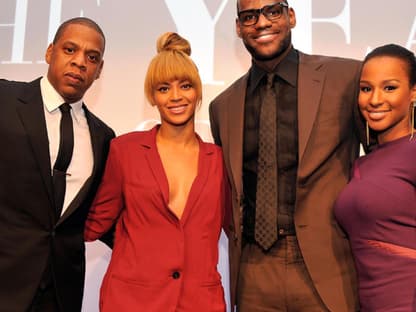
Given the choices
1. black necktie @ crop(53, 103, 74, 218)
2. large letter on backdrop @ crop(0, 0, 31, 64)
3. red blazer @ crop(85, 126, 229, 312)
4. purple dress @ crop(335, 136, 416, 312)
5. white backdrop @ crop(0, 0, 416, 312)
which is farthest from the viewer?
large letter on backdrop @ crop(0, 0, 31, 64)

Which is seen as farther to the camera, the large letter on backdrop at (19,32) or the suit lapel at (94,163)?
the large letter on backdrop at (19,32)

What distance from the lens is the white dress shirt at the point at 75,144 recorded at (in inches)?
78.7

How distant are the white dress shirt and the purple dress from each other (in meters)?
1.10

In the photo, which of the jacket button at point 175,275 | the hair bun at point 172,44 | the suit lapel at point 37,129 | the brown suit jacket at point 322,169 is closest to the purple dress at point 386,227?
the brown suit jacket at point 322,169

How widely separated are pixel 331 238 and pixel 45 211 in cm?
115

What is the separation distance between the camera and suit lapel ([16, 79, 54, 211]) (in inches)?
74.1

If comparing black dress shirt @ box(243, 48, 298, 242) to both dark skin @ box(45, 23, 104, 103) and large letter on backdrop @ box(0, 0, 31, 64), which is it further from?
large letter on backdrop @ box(0, 0, 31, 64)

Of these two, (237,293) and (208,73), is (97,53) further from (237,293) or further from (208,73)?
(237,293)

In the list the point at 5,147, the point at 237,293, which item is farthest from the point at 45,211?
the point at 237,293

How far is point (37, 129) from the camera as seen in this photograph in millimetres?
1915

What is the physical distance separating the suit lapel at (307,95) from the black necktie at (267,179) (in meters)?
0.13

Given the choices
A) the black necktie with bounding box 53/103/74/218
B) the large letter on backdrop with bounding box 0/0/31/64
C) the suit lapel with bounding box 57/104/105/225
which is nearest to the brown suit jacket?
the suit lapel with bounding box 57/104/105/225

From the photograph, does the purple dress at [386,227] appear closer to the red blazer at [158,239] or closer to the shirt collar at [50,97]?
the red blazer at [158,239]

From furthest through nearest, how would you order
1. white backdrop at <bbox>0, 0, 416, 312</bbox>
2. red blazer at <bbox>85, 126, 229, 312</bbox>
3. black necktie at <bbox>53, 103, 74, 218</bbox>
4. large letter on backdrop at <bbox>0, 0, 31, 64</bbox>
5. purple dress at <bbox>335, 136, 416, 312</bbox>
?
large letter on backdrop at <bbox>0, 0, 31, 64</bbox>
white backdrop at <bbox>0, 0, 416, 312</bbox>
black necktie at <bbox>53, 103, 74, 218</bbox>
red blazer at <bbox>85, 126, 229, 312</bbox>
purple dress at <bbox>335, 136, 416, 312</bbox>
